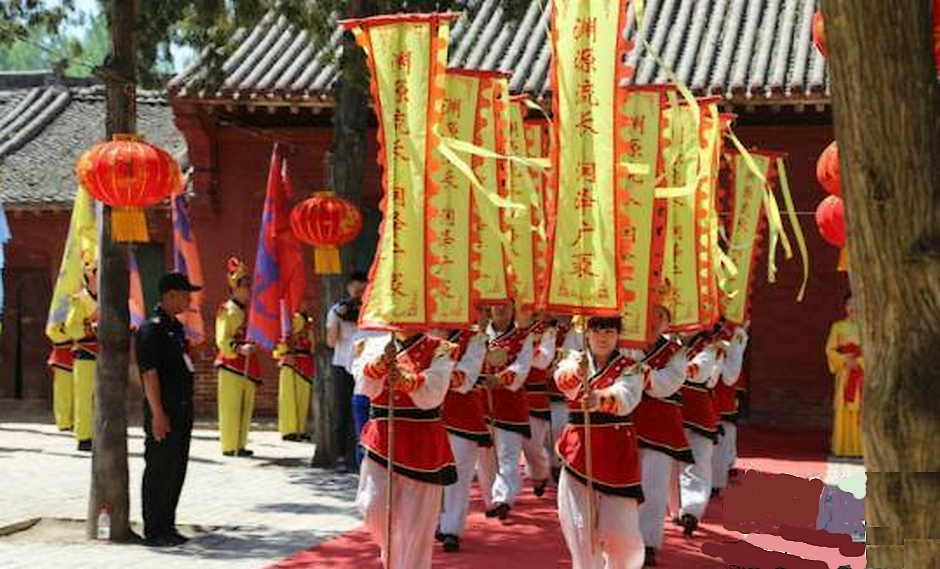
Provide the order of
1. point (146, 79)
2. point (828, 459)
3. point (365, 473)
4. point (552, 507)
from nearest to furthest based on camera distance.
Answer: point (365, 473) < point (552, 507) < point (146, 79) < point (828, 459)

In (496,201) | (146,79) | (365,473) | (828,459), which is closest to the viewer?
(496,201)

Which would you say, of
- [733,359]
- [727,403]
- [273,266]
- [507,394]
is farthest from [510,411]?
[273,266]

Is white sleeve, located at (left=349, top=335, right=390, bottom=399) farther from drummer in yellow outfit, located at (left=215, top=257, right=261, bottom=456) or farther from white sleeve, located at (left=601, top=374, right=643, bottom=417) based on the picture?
drummer in yellow outfit, located at (left=215, top=257, right=261, bottom=456)

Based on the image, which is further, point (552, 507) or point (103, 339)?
point (552, 507)

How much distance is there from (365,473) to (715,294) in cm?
282

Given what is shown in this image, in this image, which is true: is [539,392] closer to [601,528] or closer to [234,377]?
[234,377]

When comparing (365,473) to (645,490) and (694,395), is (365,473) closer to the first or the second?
(645,490)

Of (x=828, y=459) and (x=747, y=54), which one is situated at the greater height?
(x=747, y=54)

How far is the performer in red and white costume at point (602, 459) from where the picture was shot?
6.57m

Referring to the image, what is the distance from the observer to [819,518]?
569 centimetres

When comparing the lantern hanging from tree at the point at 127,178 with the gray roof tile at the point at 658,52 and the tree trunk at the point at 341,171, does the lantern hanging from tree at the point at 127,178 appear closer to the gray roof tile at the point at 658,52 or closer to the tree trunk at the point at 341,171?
the tree trunk at the point at 341,171

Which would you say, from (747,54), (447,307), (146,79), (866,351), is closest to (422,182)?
(447,307)

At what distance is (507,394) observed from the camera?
33.3 ft

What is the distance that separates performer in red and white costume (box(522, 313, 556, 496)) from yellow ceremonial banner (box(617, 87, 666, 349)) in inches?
109
